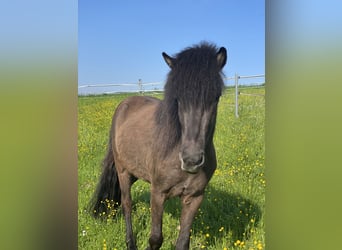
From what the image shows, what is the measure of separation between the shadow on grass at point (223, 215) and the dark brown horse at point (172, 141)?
7.4 inches

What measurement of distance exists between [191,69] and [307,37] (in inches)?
22.4

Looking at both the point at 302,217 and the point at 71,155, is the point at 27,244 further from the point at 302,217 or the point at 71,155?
the point at 302,217

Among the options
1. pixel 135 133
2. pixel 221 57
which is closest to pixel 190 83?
pixel 221 57

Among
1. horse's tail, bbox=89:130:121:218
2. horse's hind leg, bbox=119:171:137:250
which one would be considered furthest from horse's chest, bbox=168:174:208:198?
horse's tail, bbox=89:130:121:218

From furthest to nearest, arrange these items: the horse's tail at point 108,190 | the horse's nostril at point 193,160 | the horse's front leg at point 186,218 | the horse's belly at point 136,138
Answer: the horse's tail at point 108,190 → the horse's belly at point 136,138 → the horse's front leg at point 186,218 → the horse's nostril at point 193,160

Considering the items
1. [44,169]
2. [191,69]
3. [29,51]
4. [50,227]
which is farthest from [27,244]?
[191,69]

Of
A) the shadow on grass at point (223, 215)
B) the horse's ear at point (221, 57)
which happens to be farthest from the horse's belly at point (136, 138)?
the horse's ear at point (221, 57)

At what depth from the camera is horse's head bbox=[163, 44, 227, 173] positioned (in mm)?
1221

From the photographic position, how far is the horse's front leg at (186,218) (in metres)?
1.42

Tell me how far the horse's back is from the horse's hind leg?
0.07 m

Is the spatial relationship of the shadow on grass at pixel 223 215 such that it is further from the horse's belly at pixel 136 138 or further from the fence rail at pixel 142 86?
the fence rail at pixel 142 86

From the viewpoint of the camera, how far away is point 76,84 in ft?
4.89

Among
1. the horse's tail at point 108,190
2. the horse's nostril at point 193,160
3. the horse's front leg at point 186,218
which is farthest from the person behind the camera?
the horse's tail at point 108,190

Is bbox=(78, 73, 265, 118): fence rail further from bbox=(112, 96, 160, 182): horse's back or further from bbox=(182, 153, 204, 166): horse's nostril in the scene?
bbox=(182, 153, 204, 166): horse's nostril
